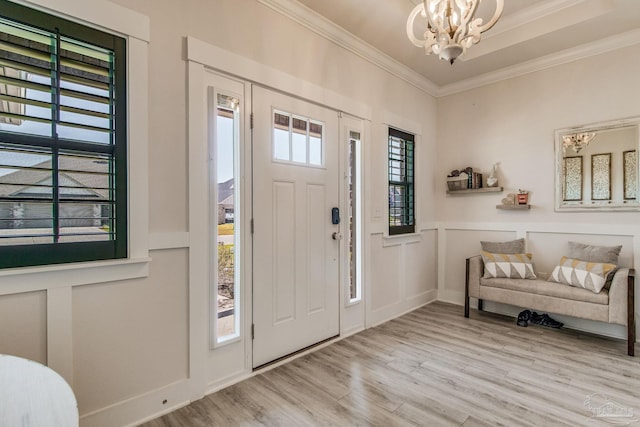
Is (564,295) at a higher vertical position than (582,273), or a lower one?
lower

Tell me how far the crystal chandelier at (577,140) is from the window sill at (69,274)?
4.06 metres

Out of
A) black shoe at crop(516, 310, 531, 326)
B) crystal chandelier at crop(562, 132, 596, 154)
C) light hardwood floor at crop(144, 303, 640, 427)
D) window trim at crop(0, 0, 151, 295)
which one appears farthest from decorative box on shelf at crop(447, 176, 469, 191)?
window trim at crop(0, 0, 151, 295)

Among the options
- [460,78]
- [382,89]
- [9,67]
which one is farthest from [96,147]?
[460,78]

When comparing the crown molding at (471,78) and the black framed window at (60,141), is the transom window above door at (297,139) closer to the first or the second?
the crown molding at (471,78)

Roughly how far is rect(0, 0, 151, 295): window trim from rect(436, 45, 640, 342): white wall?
3684 millimetres

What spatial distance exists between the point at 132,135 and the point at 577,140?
13.3 feet

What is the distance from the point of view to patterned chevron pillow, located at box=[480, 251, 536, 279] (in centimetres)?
337

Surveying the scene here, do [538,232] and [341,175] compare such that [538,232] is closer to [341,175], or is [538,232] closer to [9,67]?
[341,175]

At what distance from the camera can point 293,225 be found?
265 centimetres

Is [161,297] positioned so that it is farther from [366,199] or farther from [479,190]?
[479,190]

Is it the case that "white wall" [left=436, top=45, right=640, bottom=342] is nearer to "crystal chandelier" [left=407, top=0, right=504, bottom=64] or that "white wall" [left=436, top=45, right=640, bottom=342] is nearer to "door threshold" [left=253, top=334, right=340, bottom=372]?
"door threshold" [left=253, top=334, right=340, bottom=372]

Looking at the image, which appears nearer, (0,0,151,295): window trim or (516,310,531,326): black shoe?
(0,0,151,295): window trim

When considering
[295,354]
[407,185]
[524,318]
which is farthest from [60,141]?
[524,318]

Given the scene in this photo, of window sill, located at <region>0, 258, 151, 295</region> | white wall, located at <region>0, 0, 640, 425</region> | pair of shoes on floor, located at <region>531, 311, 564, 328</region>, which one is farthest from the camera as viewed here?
pair of shoes on floor, located at <region>531, 311, 564, 328</region>
